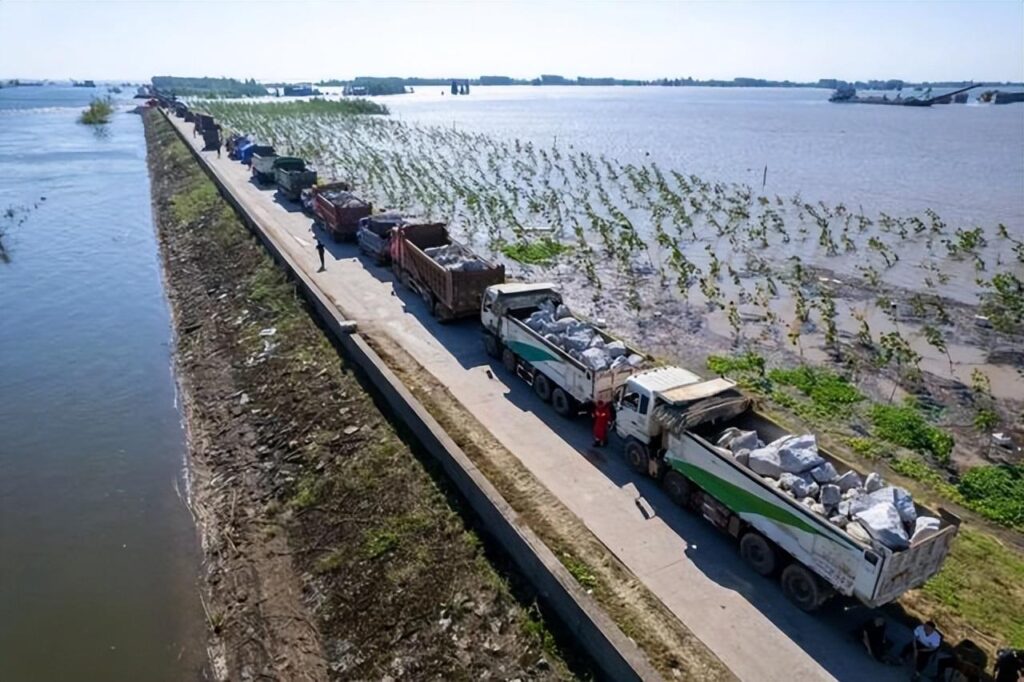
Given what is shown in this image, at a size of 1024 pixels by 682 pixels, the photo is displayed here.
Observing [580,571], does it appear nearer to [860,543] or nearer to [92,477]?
[860,543]

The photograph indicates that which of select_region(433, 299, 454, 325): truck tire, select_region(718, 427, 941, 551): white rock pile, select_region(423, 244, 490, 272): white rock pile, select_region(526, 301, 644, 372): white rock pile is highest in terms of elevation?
select_region(423, 244, 490, 272): white rock pile

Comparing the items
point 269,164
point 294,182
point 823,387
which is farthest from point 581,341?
point 269,164

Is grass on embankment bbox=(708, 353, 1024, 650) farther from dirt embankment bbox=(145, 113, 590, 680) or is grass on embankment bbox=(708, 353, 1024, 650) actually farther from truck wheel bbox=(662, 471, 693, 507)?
dirt embankment bbox=(145, 113, 590, 680)

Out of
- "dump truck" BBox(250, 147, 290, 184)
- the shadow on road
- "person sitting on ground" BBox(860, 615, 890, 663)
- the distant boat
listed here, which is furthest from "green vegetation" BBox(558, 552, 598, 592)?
the distant boat

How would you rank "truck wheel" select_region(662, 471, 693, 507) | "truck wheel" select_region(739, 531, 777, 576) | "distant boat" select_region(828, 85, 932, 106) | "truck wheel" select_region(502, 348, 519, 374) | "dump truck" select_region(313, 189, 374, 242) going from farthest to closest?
"distant boat" select_region(828, 85, 932, 106)
"dump truck" select_region(313, 189, 374, 242)
"truck wheel" select_region(502, 348, 519, 374)
"truck wheel" select_region(662, 471, 693, 507)
"truck wheel" select_region(739, 531, 777, 576)

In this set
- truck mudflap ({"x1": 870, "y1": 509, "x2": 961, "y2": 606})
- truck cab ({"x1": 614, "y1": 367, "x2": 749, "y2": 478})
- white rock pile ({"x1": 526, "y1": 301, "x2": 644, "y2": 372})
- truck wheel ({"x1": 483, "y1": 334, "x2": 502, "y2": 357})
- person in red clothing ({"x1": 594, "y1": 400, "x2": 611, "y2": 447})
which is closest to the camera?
truck mudflap ({"x1": 870, "y1": 509, "x2": 961, "y2": 606})

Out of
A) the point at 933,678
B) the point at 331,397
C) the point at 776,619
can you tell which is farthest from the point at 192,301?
the point at 933,678

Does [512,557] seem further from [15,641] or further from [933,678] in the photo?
[15,641]

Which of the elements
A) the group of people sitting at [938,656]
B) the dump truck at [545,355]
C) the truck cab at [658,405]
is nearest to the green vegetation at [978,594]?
the group of people sitting at [938,656]
